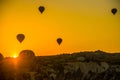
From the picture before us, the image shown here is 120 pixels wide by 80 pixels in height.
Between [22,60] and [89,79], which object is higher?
[22,60]

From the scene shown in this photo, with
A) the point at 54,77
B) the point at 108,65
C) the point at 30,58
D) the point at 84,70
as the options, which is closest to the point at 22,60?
the point at 30,58

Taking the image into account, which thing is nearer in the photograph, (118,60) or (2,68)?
(2,68)

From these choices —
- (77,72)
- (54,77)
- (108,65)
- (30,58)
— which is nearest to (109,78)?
(108,65)

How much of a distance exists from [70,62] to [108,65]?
0.94m

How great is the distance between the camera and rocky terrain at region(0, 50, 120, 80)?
7.49 m

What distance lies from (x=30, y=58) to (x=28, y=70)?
1.47 ft

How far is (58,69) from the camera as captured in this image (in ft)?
25.0

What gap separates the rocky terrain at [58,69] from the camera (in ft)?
24.6

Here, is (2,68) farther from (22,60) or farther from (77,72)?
(77,72)

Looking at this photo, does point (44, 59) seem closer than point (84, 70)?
→ No

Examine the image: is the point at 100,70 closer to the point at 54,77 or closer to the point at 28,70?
the point at 54,77

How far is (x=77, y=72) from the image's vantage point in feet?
25.0

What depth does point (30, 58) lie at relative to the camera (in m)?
7.89

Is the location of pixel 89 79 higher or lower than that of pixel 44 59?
lower
